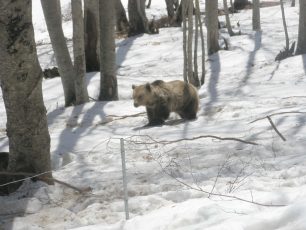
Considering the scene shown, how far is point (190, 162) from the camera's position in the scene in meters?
5.99

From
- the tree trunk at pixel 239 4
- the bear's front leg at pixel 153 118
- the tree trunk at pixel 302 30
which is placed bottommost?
the bear's front leg at pixel 153 118

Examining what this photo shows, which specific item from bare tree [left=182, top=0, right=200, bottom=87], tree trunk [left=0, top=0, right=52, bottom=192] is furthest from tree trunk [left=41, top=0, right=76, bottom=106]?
tree trunk [left=0, top=0, right=52, bottom=192]

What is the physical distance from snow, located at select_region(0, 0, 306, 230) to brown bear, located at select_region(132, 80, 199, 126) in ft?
0.87

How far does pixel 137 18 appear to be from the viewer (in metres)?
20.7

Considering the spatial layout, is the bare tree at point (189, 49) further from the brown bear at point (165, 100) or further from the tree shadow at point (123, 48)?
the tree shadow at point (123, 48)

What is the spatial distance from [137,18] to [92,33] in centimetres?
659

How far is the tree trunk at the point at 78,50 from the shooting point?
11.0m

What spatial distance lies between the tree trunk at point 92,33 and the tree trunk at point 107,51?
2.98 meters

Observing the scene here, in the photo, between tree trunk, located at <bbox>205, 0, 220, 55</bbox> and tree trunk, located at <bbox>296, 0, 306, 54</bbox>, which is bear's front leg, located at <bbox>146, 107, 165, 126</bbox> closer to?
tree trunk, located at <bbox>296, 0, 306, 54</bbox>

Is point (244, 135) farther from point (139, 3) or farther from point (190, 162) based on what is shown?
point (139, 3)

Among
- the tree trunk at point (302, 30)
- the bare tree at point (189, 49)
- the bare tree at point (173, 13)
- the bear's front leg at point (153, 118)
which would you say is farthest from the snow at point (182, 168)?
the bare tree at point (173, 13)

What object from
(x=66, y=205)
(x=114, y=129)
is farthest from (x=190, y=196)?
(x=114, y=129)

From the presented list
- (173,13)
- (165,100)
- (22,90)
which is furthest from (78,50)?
(173,13)

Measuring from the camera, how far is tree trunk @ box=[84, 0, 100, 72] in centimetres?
1404
